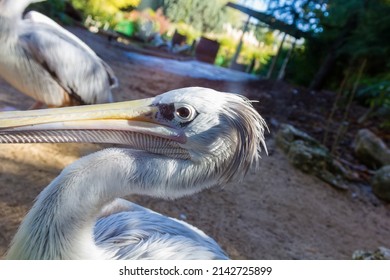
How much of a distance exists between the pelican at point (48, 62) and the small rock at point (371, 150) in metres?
2.03

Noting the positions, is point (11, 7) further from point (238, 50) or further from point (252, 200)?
point (252, 200)

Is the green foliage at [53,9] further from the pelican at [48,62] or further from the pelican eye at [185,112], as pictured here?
the pelican eye at [185,112]

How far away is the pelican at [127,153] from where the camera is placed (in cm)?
75

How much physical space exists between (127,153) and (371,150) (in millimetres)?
2653

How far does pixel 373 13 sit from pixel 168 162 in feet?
4.66

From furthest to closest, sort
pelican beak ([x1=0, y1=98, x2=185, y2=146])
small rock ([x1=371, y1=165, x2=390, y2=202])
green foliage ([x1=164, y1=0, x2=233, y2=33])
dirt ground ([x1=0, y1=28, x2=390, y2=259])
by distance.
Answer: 1. small rock ([x1=371, y1=165, x2=390, y2=202])
2. dirt ground ([x1=0, y1=28, x2=390, y2=259])
3. green foliage ([x1=164, y1=0, x2=233, y2=33])
4. pelican beak ([x1=0, y1=98, x2=185, y2=146])

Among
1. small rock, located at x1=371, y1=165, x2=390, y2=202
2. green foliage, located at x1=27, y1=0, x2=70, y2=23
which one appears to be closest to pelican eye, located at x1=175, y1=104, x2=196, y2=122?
green foliage, located at x1=27, y1=0, x2=70, y2=23

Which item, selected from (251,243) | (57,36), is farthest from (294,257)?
(57,36)

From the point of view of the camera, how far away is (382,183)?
259cm

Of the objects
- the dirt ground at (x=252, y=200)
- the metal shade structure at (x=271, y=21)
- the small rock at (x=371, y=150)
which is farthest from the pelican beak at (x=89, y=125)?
the small rock at (x=371, y=150)

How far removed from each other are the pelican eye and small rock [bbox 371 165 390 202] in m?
2.27

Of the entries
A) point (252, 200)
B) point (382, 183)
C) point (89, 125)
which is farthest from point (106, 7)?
point (382, 183)

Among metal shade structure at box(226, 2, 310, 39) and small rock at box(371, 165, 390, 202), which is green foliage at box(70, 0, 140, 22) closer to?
metal shade structure at box(226, 2, 310, 39)

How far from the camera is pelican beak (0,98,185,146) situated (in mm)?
731
